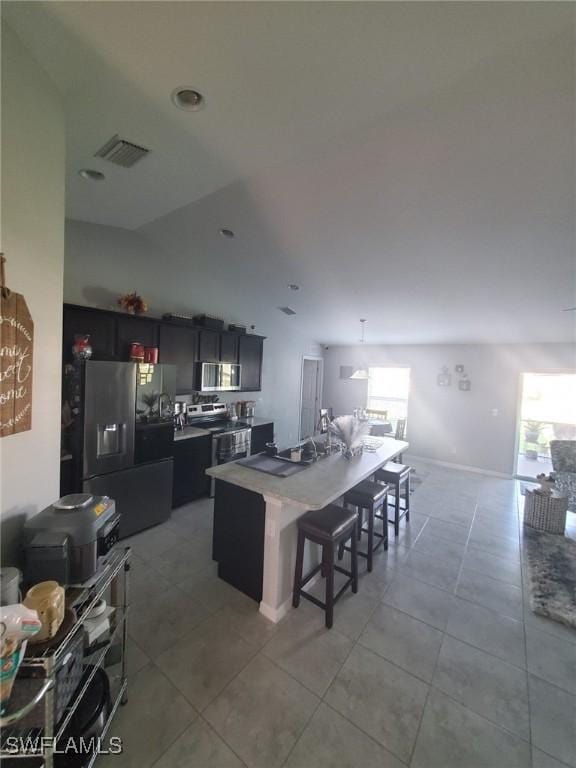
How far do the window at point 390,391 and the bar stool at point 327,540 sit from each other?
479 cm

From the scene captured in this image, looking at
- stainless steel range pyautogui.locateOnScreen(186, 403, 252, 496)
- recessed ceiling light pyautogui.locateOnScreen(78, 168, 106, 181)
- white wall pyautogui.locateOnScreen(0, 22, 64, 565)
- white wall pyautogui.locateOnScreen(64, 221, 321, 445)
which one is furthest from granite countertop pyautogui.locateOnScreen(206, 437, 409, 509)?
white wall pyautogui.locateOnScreen(64, 221, 321, 445)

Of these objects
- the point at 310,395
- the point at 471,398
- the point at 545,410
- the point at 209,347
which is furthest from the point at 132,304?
the point at 545,410

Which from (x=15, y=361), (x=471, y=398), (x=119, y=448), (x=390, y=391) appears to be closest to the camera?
(x=15, y=361)

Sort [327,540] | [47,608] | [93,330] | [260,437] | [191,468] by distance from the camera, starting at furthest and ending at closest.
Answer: [260,437]
[191,468]
[93,330]
[327,540]
[47,608]

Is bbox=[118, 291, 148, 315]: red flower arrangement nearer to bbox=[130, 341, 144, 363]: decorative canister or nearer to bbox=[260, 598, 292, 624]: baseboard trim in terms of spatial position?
bbox=[130, 341, 144, 363]: decorative canister

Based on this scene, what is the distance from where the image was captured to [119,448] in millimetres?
2873

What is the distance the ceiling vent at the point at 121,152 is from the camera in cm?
180

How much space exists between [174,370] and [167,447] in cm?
87

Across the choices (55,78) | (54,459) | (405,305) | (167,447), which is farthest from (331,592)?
(405,305)

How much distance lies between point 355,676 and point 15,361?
233 cm

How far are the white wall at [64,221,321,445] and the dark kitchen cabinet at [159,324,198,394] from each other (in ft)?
1.21

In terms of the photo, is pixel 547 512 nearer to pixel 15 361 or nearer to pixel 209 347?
pixel 209 347

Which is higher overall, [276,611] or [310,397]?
[310,397]

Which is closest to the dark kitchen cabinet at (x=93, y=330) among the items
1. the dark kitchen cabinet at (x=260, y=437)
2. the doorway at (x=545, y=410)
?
the dark kitchen cabinet at (x=260, y=437)
